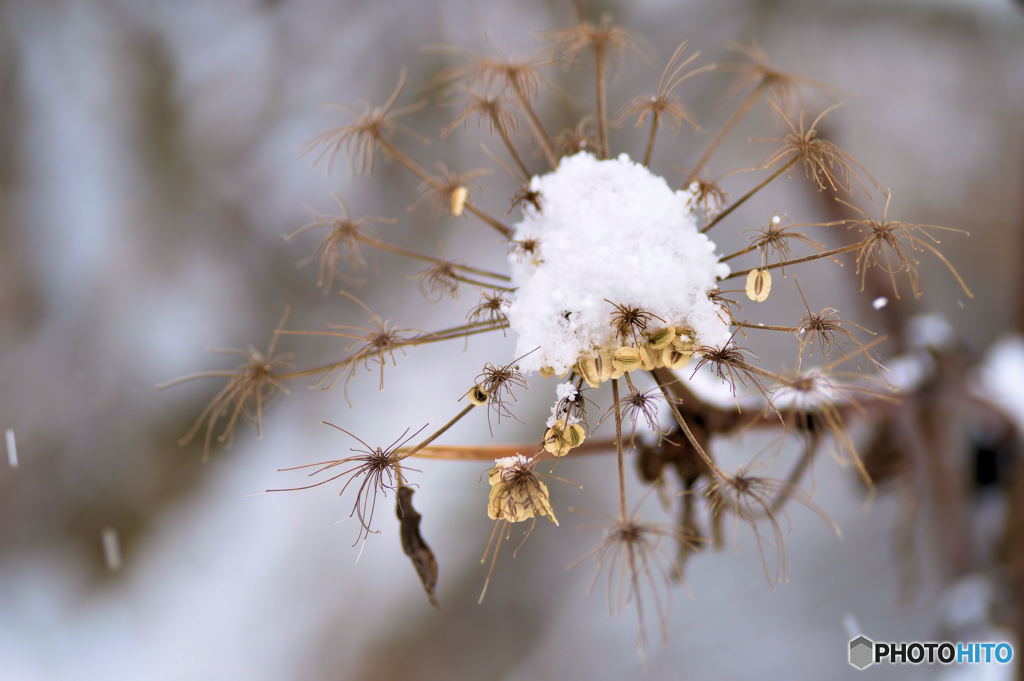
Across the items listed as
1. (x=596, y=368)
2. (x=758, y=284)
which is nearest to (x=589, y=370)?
(x=596, y=368)

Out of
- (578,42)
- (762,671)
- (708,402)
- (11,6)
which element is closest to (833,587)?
(762,671)

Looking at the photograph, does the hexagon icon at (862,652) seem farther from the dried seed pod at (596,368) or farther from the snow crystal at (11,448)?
the snow crystal at (11,448)

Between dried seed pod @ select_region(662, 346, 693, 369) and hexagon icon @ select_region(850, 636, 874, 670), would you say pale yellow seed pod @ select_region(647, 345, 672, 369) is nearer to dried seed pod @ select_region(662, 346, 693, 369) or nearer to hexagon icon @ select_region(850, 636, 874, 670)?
dried seed pod @ select_region(662, 346, 693, 369)

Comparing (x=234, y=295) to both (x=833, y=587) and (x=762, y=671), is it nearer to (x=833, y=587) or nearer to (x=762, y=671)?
(x=762, y=671)

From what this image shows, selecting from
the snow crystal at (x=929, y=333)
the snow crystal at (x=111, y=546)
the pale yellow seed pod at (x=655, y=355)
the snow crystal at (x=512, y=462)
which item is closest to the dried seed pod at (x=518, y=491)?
the snow crystal at (x=512, y=462)

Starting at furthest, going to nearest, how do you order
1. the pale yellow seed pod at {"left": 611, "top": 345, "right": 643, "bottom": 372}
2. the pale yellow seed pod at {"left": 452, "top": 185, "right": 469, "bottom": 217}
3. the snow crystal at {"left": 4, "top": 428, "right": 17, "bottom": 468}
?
1. the snow crystal at {"left": 4, "top": 428, "right": 17, "bottom": 468}
2. the pale yellow seed pod at {"left": 452, "top": 185, "right": 469, "bottom": 217}
3. the pale yellow seed pod at {"left": 611, "top": 345, "right": 643, "bottom": 372}

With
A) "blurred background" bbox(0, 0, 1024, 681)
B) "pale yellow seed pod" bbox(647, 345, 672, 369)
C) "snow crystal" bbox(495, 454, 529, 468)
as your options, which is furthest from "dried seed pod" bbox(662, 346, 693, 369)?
"blurred background" bbox(0, 0, 1024, 681)
